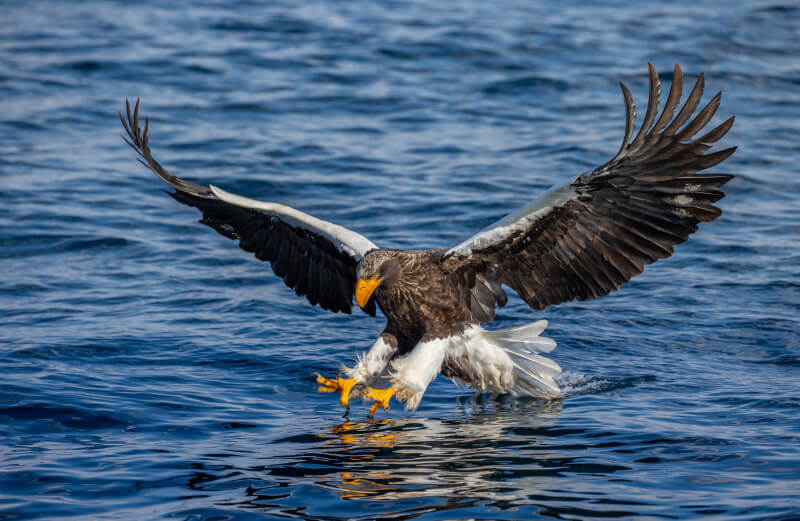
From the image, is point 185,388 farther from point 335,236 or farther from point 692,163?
point 692,163

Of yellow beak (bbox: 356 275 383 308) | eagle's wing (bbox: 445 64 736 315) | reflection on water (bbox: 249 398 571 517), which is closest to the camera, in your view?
reflection on water (bbox: 249 398 571 517)

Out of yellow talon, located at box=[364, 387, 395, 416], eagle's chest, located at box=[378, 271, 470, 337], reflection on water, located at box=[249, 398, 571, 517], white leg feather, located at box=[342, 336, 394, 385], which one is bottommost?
reflection on water, located at box=[249, 398, 571, 517]

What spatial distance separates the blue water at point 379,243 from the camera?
17.4 feet

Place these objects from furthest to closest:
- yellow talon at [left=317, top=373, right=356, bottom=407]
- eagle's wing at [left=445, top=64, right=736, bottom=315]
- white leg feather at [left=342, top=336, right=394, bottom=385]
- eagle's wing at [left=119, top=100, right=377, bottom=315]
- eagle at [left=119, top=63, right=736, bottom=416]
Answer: eagle's wing at [left=119, top=100, right=377, bottom=315], white leg feather at [left=342, top=336, right=394, bottom=385], yellow talon at [left=317, top=373, right=356, bottom=407], eagle at [left=119, top=63, right=736, bottom=416], eagle's wing at [left=445, top=64, right=736, bottom=315]

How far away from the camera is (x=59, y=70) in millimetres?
15281

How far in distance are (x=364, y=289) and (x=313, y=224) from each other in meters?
0.88

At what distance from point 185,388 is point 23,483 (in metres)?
1.67

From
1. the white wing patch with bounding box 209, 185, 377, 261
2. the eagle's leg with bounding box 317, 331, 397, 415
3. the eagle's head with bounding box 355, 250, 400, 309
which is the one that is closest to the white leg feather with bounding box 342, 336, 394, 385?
the eagle's leg with bounding box 317, 331, 397, 415

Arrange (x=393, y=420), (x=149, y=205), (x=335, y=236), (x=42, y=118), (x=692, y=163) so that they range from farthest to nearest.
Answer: (x=42, y=118)
(x=149, y=205)
(x=335, y=236)
(x=393, y=420)
(x=692, y=163)

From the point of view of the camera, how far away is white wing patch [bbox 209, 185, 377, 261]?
6684 millimetres

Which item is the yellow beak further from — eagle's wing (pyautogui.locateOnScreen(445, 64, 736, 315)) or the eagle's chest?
eagle's wing (pyautogui.locateOnScreen(445, 64, 736, 315))

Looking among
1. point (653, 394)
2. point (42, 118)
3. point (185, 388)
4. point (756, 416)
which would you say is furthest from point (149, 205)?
point (756, 416)

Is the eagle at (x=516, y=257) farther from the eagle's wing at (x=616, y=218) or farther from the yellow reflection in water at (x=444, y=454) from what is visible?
the yellow reflection in water at (x=444, y=454)

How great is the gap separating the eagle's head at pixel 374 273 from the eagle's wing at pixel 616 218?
1.18 feet
